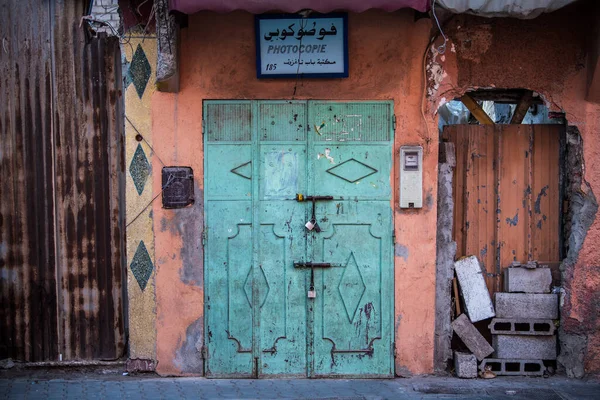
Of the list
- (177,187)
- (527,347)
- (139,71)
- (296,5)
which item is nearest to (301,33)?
(296,5)

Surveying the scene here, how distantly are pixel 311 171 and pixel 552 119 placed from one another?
2.41 meters

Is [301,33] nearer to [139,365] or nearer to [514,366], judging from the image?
[139,365]

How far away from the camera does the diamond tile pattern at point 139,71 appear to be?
19.4ft

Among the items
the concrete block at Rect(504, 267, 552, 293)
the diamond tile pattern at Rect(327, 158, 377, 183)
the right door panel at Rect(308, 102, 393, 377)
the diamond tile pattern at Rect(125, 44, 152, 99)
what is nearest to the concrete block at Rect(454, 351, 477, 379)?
the right door panel at Rect(308, 102, 393, 377)

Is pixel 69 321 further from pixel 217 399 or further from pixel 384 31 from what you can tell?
pixel 384 31

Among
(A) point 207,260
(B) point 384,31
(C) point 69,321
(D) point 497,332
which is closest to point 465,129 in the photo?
(B) point 384,31

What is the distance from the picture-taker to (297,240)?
6.05 metres

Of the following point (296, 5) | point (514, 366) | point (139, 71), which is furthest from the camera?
point (514, 366)

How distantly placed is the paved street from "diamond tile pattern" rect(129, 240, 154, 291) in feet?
2.96

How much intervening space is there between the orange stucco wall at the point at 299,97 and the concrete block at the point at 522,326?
0.67 m

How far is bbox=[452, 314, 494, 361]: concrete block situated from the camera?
6.17 metres

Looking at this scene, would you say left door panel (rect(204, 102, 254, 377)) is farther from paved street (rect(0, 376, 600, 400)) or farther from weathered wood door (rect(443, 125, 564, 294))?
weathered wood door (rect(443, 125, 564, 294))

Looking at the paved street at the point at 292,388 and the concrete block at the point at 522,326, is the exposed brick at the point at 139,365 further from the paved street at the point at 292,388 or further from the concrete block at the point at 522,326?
the concrete block at the point at 522,326

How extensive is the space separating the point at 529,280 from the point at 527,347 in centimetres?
63
